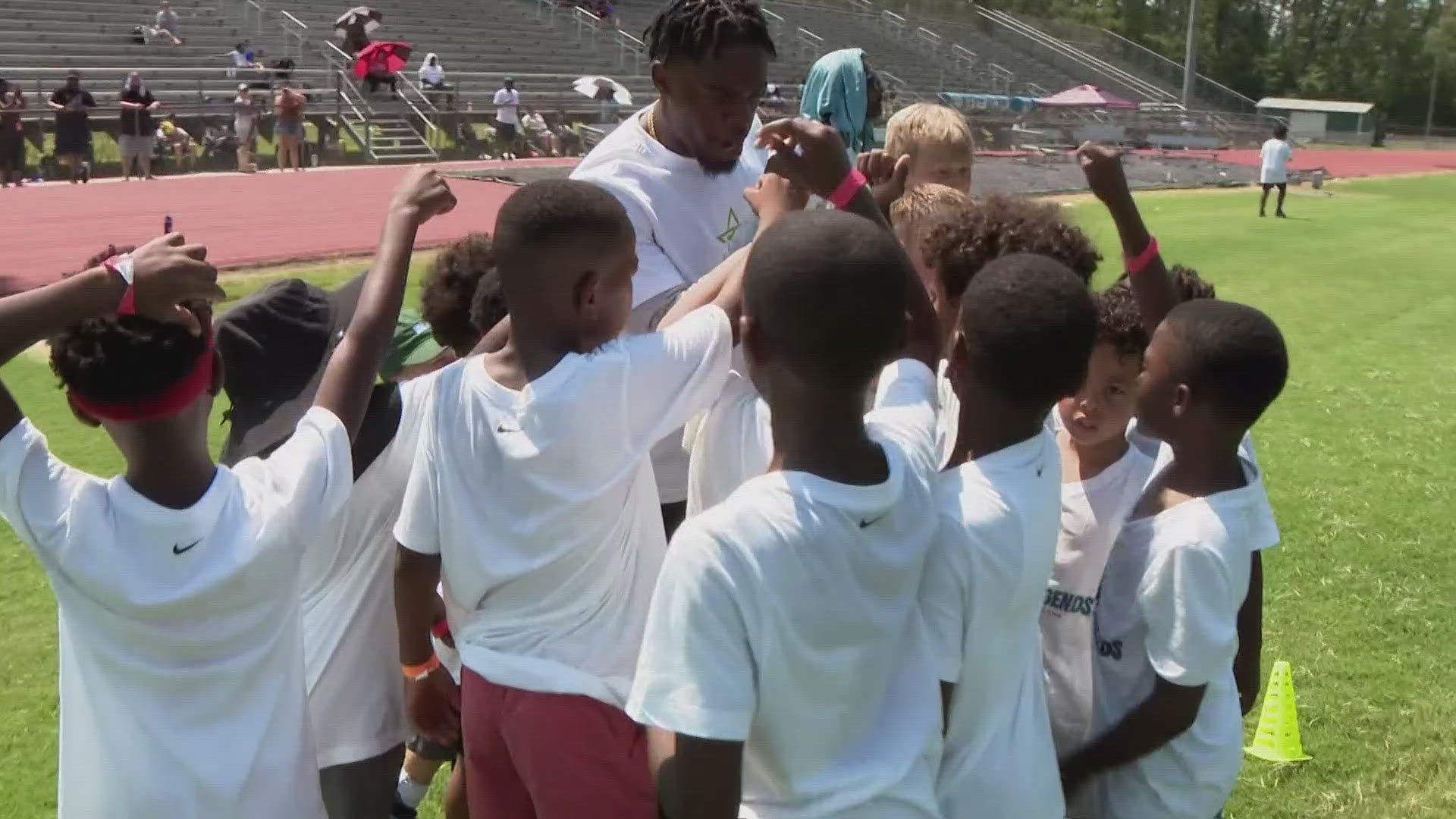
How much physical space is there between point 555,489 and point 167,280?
72 cm

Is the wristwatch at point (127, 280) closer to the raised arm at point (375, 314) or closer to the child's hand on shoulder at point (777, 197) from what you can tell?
the raised arm at point (375, 314)

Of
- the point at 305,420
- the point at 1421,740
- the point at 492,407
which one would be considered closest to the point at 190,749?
the point at 305,420

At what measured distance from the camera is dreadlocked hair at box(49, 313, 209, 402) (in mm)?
2072

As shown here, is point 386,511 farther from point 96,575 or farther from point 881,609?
point 881,609

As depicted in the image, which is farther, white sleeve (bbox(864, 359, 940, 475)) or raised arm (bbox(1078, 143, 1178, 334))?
raised arm (bbox(1078, 143, 1178, 334))

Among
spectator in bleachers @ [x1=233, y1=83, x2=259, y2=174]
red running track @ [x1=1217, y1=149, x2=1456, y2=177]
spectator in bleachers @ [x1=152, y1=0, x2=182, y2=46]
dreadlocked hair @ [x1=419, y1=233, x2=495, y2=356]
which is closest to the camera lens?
dreadlocked hair @ [x1=419, y1=233, x2=495, y2=356]

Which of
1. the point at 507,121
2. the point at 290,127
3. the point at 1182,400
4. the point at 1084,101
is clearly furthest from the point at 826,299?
the point at 1084,101

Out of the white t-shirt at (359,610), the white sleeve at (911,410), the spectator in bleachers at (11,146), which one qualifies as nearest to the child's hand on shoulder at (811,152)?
the white sleeve at (911,410)

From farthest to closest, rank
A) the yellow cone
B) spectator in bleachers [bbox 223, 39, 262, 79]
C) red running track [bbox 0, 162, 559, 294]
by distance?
spectator in bleachers [bbox 223, 39, 262, 79], red running track [bbox 0, 162, 559, 294], the yellow cone

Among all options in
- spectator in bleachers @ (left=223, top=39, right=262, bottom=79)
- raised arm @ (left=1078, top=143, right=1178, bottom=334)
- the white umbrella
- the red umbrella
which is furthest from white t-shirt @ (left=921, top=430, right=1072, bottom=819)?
the white umbrella

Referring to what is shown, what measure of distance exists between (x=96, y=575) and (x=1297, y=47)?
89.8 meters

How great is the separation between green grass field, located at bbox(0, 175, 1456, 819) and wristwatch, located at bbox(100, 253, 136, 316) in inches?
92.3

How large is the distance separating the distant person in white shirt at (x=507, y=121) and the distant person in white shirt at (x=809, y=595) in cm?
2972

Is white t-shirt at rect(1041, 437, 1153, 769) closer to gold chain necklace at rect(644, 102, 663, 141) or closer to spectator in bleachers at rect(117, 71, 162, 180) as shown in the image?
gold chain necklace at rect(644, 102, 663, 141)
